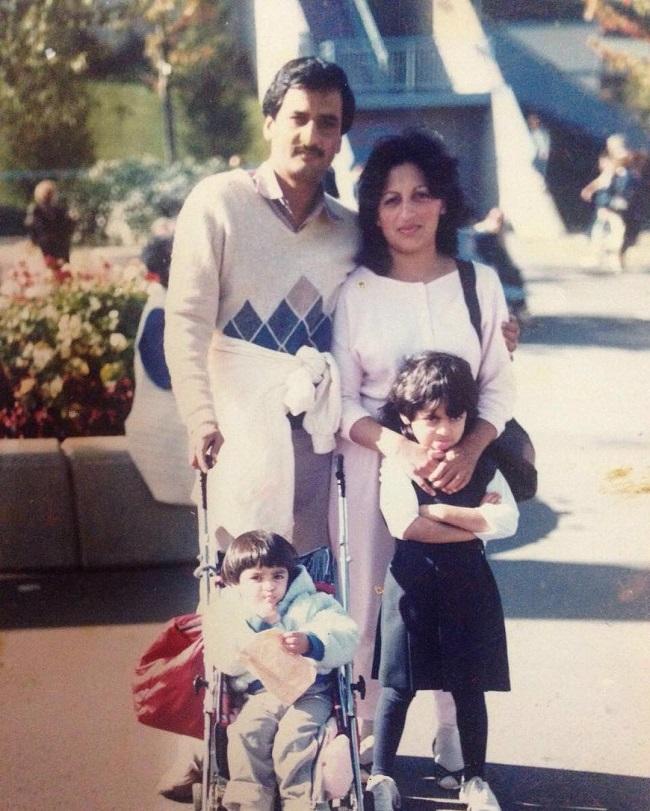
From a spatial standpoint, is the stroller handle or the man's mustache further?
the stroller handle

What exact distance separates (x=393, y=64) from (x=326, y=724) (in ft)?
5.96

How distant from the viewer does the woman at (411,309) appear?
289 cm

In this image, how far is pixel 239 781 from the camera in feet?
9.50

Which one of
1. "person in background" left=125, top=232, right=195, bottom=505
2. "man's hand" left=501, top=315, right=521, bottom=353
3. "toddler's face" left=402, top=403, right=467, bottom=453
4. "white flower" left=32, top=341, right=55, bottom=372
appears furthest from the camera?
"white flower" left=32, top=341, right=55, bottom=372

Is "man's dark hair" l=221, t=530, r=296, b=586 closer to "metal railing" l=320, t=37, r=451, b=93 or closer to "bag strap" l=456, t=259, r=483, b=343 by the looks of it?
"bag strap" l=456, t=259, r=483, b=343

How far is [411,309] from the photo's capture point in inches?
116

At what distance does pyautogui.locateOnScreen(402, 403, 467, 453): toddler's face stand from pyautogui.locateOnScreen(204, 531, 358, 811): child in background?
1.56ft

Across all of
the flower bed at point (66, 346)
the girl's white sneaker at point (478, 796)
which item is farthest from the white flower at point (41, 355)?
the girl's white sneaker at point (478, 796)

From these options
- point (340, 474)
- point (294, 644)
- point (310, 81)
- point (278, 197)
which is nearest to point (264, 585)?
point (294, 644)

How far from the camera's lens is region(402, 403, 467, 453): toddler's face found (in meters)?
2.91

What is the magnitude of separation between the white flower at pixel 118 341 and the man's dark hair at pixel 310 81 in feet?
3.21

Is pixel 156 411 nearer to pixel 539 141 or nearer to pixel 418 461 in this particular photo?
pixel 418 461

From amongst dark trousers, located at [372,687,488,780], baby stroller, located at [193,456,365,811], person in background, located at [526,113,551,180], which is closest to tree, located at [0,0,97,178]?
baby stroller, located at [193,456,365,811]

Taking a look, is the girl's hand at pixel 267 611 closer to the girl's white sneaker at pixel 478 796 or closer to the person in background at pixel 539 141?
the girl's white sneaker at pixel 478 796
